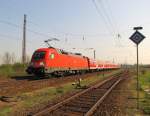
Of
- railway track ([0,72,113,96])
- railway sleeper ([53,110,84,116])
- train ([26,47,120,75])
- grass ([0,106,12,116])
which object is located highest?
train ([26,47,120,75])

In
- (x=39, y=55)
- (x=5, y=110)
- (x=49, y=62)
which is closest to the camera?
(x=5, y=110)

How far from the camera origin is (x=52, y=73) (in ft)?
110

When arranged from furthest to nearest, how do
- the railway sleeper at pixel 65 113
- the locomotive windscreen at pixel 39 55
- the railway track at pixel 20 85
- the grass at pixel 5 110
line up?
the locomotive windscreen at pixel 39 55 → the railway track at pixel 20 85 → the railway sleeper at pixel 65 113 → the grass at pixel 5 110

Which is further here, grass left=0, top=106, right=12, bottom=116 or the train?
the train

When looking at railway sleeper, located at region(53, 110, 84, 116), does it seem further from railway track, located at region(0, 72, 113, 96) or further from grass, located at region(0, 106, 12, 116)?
railway track, located at region(0, 72, 113, 96)

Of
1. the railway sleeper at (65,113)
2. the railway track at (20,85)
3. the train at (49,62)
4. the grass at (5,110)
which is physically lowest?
the railway sleeper at (65,113)

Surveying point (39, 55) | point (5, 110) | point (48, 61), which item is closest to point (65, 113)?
point (5, 110)

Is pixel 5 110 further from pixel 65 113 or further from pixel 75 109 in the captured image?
pixel 75 109

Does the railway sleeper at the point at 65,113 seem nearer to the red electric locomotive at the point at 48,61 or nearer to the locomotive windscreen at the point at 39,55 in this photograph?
the red electric locomotive at the point at 48,61

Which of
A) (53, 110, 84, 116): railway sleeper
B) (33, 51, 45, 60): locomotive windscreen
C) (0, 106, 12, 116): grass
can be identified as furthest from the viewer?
(33, 51, 45, 60): locomotive windscreen

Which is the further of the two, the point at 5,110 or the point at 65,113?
the point at 5,110

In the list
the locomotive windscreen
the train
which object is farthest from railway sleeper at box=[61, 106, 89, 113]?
the locomotive windscreen

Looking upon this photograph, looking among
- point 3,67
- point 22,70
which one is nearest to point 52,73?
point 3,67

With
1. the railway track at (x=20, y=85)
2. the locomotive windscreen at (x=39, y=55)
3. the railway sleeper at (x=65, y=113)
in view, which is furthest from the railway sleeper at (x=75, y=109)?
the locomotive windscreen at (x=39, y=55)
